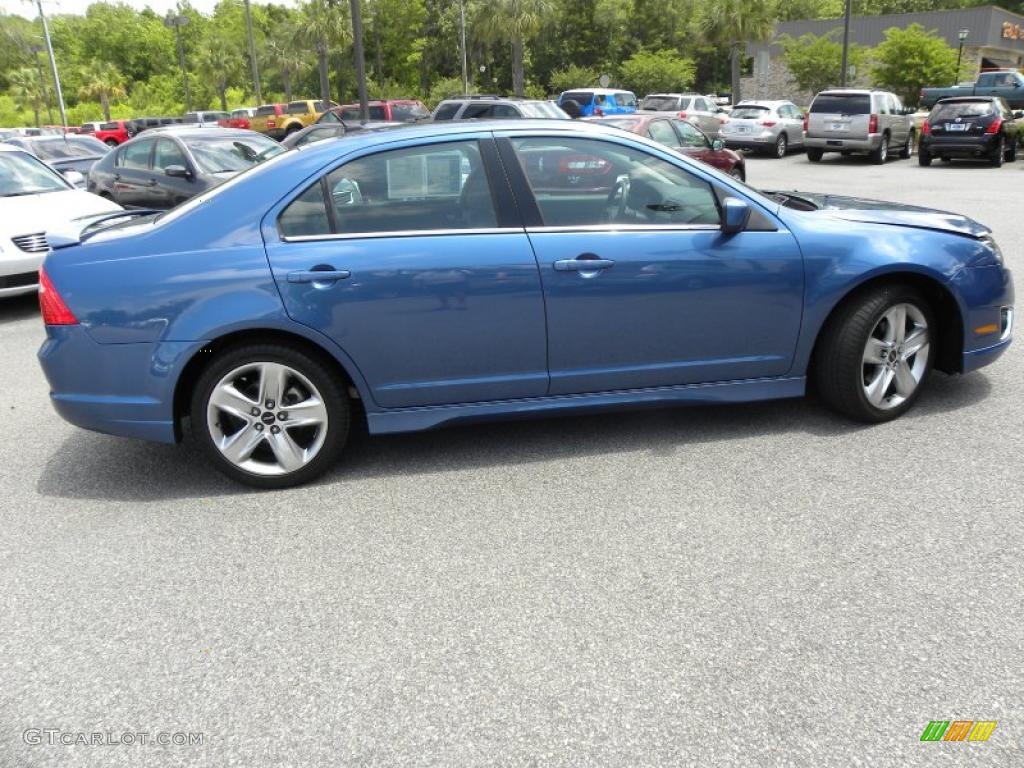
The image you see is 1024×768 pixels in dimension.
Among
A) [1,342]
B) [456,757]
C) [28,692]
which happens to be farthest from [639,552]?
[1,342]

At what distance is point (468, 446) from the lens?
15.0ft

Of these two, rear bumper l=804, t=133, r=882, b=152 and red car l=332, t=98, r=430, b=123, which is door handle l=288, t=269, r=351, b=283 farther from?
red car l=332, t=98, r=430, b=123

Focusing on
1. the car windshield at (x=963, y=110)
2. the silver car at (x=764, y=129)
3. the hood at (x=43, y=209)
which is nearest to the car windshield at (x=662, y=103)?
the silver car at (x=764, y=129)

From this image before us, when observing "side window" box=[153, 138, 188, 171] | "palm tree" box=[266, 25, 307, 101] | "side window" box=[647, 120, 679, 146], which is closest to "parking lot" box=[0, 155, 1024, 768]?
"side window" box=[153, 138, 188, 171]

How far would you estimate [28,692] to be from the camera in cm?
270

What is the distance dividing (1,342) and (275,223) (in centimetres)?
460

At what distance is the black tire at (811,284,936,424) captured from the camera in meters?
4.45

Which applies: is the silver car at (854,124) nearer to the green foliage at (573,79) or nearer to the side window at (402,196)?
the side window at (402,196)

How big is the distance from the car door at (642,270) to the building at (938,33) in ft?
Result: 143

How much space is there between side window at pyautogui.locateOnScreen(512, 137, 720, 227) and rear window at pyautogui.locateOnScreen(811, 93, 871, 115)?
63.8ft

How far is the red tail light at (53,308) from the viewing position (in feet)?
12.8

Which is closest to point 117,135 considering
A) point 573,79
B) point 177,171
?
point 573,79

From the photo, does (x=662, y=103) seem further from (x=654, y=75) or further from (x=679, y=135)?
(x=654, y=75)

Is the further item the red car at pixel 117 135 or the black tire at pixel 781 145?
the red car at pixel 117 135
